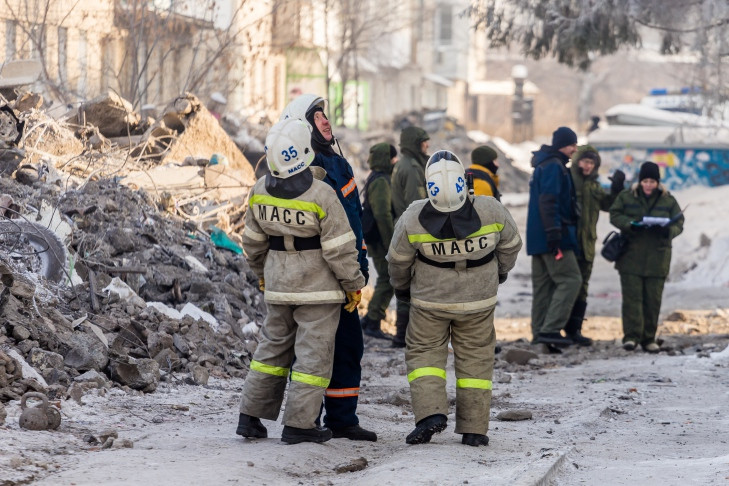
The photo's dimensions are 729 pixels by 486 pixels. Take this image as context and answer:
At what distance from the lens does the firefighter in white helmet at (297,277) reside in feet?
19.3

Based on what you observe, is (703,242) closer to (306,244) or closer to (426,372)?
(426,372)

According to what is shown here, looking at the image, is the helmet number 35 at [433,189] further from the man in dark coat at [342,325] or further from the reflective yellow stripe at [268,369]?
the reflective yellow stripe at [268,369]

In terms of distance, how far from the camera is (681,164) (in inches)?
1046

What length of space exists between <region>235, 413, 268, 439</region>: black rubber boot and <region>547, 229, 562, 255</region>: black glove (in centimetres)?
499

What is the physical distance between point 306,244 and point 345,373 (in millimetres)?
803

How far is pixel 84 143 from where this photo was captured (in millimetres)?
12070

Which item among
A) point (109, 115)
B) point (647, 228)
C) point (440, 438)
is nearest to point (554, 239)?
point (647, 228)

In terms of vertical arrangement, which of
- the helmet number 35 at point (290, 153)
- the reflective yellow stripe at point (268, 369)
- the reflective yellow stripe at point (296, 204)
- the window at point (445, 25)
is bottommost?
the reflective yellow stripe at point (268, 369)

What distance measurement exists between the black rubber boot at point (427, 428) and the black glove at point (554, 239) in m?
4.58

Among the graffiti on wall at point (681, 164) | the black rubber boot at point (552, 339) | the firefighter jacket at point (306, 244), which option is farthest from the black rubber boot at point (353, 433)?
the graffiti on wall at point (681, 164)

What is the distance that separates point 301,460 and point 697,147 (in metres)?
22.3

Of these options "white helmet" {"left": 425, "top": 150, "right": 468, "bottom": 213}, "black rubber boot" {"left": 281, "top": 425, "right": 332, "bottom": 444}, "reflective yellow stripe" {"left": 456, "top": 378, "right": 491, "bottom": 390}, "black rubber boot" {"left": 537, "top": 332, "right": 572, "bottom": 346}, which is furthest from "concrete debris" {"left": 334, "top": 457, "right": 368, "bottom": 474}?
"black rubber boot" {"left": 537, "top": 332, "right": 572, "bottom": 346}

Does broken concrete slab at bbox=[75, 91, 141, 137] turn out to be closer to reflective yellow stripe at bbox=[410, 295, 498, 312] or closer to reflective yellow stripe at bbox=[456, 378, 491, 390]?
reflective yellow stripe at bbox=[410, 295, 498, 312]

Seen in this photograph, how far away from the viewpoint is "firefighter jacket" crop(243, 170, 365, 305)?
5875 millimetres
